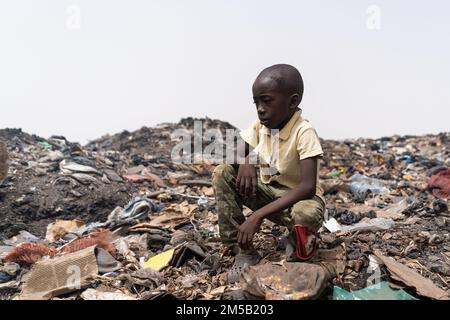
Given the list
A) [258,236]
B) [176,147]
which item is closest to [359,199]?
[258,236]

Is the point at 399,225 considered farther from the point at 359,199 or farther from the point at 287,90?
the point at 287,90

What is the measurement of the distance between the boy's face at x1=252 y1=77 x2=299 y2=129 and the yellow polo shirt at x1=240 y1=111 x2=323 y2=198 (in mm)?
78

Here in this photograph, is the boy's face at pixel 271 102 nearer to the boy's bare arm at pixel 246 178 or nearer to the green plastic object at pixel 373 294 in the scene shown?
the boy's bare arm at pixel 246 178

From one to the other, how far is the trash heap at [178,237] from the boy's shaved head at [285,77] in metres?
1.10

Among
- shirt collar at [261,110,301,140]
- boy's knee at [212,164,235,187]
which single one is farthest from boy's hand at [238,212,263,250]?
shirt collar at [261,110,301,140]

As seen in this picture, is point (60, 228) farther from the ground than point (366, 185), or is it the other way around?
point (60, 228)

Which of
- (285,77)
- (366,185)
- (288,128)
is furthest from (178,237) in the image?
(366,185)

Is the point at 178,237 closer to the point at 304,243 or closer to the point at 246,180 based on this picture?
the point at 246,180

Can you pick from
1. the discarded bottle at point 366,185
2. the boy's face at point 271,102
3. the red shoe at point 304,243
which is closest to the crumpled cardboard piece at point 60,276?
the red shoe at point 304,243

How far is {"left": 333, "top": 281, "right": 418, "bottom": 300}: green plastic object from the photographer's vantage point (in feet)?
8.64

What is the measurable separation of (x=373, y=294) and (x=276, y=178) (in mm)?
939

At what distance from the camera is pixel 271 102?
290 cm

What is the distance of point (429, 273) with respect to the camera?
3.16 metres
